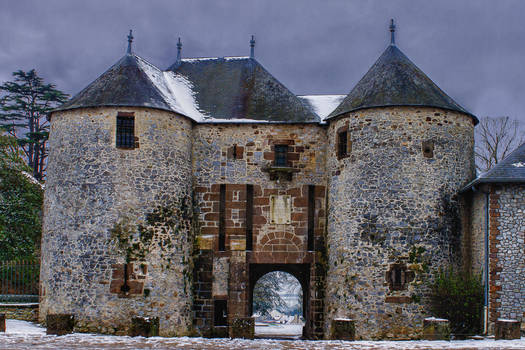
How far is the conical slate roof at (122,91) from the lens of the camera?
21.3 m

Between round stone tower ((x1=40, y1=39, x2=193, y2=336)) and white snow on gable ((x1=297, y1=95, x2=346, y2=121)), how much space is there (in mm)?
5194

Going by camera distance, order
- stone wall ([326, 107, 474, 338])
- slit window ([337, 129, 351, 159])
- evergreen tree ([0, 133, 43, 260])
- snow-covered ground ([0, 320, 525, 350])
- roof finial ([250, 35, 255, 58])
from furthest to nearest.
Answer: evergreen tree ([0, 133, 43, 260]) → roof finial ([250, 35, 255, 58]) → slit window ([337, 129, 351, 159]) → stone wall ([326, 107, 474, 338]) → snow-covered ground ([0, 320, 525, 350])

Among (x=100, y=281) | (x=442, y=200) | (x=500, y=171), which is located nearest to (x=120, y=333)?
(x=100, y=281)

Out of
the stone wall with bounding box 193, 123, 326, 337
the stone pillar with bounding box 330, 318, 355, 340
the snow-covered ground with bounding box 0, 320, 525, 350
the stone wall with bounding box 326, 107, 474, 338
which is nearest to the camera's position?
the snow-covered ground with bounding box 0, 320, 525, 350

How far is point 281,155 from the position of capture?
23031 millimetres

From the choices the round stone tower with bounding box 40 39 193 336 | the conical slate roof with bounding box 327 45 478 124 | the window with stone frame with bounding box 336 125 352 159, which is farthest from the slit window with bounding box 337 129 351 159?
the round stone tower with bounding box 40 39 193 336

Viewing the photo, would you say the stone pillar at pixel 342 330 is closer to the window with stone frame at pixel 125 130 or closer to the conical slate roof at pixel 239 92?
the conical slate roof at pixel 239 92

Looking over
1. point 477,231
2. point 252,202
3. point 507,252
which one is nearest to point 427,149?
point 477,231

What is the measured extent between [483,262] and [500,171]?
2711 mm

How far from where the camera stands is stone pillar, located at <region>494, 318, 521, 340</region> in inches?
634

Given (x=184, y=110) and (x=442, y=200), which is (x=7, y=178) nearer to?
(x=184, y=110)

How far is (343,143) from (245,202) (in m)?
3.82

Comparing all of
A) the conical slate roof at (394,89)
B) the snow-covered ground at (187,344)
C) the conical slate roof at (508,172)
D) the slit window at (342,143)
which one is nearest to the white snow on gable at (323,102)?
the conical slate roof at (394,89)

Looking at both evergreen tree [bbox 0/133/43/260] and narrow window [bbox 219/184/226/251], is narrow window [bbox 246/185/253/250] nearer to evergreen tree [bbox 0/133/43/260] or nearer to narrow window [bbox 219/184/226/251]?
narrow window [bbox 219/184/226/251]
